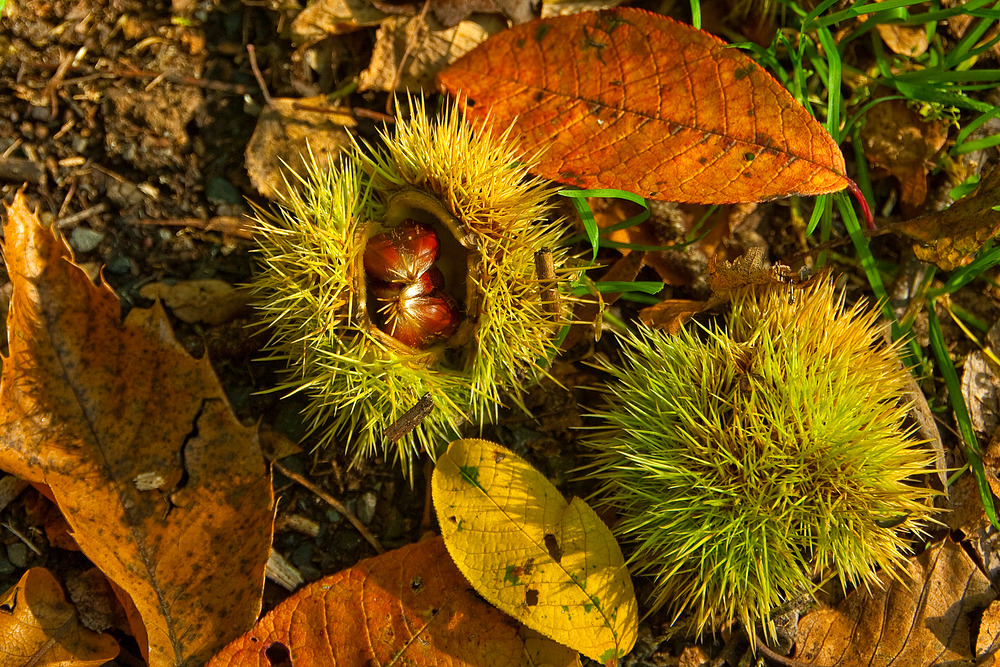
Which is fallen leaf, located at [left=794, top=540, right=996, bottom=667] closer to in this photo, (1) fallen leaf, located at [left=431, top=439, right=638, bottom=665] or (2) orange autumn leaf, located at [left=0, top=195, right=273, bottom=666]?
(1) fallen leaf, located at [left=431, top=439, right=638, bottom=665]

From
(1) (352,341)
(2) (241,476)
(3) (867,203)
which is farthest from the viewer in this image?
(3) (867,203)

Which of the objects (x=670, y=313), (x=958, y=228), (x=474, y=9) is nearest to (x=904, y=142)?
(x=958, y=228)

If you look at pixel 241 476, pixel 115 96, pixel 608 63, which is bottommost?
pixel 241 476

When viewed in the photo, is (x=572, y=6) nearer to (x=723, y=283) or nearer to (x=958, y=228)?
(x=723, y=283)

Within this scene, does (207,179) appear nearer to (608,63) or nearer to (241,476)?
(241,476)

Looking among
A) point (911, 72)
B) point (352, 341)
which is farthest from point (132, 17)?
point (911, 72)

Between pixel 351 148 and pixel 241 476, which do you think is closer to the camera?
pixel 241 476

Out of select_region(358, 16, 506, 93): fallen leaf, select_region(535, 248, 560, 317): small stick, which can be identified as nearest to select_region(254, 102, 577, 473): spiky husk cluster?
select_region(535, 248, 560, 317): small stick
